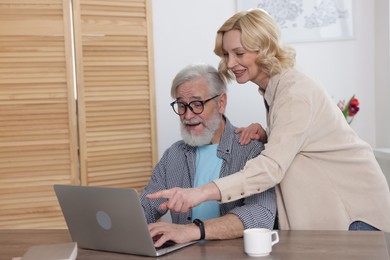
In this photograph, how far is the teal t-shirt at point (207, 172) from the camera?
243 cm

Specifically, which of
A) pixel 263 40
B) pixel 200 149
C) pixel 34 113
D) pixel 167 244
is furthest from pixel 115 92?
pixel 167 244

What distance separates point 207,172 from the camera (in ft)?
8.10

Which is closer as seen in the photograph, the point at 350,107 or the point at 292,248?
the point at 292,248

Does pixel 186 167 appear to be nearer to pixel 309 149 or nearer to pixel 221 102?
pixel 221 102

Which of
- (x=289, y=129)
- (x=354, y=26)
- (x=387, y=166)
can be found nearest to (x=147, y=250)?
(x=289, y=129)

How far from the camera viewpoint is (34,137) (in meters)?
3.23

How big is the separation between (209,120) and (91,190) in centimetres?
79

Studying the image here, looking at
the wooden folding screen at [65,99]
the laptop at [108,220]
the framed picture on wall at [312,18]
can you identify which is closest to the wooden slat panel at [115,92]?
the wooden folding screen at [65,99]

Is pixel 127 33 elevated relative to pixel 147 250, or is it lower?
elevated

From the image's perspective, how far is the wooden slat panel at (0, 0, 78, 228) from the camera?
318 cm

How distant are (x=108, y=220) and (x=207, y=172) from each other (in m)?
0.70

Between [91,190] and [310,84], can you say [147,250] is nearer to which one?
[91,190]

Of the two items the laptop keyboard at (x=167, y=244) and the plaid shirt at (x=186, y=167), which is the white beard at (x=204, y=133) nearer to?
the plaid shirt at (x=186, y=167)

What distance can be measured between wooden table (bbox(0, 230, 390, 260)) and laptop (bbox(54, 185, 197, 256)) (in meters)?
0.03
